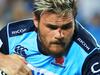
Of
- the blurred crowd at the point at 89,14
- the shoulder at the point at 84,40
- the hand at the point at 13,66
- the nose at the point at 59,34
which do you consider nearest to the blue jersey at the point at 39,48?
the shoulder at the point at 84,40

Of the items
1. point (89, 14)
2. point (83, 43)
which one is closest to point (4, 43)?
point (83, 43)

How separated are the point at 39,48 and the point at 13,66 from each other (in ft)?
2.43

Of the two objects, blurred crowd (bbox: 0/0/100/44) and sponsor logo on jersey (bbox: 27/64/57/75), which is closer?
sponsor logo on jersey (bbox: 27/64/57/75)

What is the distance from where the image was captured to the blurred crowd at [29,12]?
297 inches

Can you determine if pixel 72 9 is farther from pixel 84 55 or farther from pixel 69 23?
pixel 84 55

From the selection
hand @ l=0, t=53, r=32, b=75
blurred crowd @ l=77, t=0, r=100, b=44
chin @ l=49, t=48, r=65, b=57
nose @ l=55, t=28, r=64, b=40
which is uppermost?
nose @ l=55, t=28, r=64, b=40

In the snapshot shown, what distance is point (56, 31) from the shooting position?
160 inches

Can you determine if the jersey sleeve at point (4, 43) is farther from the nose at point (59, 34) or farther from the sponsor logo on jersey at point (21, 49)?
the nose at point (59, 34)

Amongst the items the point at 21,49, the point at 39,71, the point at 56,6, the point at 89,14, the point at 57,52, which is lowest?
the point at 89,14

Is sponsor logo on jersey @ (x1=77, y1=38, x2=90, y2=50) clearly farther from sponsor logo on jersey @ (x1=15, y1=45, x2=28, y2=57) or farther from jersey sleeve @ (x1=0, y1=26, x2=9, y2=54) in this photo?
jersey sleeve @ (x1=0, y1=26, x2=9, y2=54)

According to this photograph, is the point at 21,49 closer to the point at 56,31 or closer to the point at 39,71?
the point at 39,71

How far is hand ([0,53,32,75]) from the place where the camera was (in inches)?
144

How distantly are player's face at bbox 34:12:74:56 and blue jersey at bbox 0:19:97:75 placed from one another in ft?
0.49

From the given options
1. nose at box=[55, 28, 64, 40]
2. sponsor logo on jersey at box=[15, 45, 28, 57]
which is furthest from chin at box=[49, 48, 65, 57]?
sponsor logo on jersey at box=[15, 45, 28, 57]
